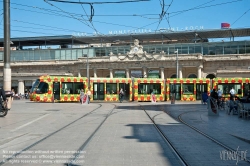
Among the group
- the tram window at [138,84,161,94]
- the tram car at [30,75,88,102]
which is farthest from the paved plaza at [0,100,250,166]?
the tram window at [138,84,161,94]

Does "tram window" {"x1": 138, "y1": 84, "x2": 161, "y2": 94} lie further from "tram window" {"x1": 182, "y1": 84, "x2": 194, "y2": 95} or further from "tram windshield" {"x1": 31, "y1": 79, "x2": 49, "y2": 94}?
"tram windshield" {"x1": 31, "y1": 79, "x2": 49, "y2": 94}

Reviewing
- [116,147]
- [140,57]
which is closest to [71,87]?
[116,147]

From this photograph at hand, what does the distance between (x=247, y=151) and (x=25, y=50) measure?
81.1m

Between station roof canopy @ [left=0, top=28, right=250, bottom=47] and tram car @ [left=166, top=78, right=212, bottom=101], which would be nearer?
tram car @ [left=166, top=78, right=212, bottom=101]

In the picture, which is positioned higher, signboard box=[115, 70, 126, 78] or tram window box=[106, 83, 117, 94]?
signboard box=[115, 70, 126, 78]

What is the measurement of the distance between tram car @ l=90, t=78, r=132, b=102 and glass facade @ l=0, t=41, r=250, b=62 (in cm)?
3612

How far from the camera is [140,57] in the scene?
74188 millimetres

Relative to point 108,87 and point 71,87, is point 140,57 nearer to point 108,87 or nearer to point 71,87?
point 108,87

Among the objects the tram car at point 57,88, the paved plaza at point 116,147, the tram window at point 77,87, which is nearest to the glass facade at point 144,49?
the tram window at point 77,87

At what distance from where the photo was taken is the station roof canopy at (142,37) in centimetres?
7706

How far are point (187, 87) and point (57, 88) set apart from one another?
15.9m

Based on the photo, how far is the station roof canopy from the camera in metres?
77.1

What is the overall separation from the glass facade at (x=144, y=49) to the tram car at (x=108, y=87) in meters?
36.1

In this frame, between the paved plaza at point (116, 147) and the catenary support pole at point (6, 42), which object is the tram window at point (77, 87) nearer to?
the catenary support pole at point (6, 42)
